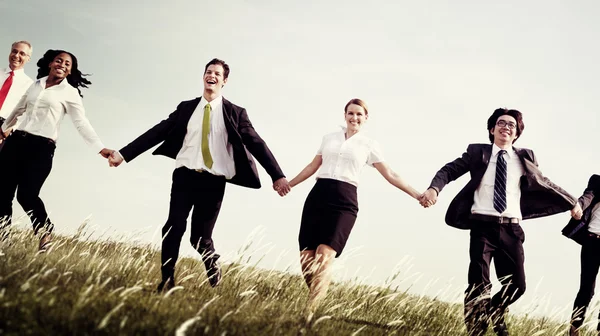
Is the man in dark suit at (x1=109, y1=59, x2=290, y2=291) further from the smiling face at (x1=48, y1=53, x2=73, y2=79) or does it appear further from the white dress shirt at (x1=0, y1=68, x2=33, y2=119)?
the white dress shirt at (x1=0, y1=68, x2=33, y2=119)

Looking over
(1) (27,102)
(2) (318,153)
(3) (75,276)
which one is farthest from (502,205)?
(1) (27,102)

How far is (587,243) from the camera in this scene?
750cm

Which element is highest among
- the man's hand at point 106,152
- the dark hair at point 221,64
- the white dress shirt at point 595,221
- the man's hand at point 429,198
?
the dark hair at point 221,64

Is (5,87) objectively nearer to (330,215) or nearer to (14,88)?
(14,88)

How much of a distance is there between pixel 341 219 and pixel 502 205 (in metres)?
1.82

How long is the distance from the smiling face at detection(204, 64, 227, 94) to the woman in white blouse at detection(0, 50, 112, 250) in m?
1.58

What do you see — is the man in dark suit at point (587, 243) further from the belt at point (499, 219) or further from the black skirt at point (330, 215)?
the black skirt at point (330, 215)

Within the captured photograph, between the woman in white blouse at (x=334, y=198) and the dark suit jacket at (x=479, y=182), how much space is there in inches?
31.0

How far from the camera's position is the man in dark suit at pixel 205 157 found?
5383mm

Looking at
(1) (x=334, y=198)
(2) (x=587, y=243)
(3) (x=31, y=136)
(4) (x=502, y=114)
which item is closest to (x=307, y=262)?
(1) (x=334, y=198)

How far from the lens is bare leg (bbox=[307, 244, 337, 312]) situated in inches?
212

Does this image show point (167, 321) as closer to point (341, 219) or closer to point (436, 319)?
point (341, 219)

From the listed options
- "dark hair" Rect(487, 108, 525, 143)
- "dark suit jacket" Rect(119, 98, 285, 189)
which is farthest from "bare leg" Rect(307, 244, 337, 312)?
"dark hair" Rect(487, 108, 525, 143)

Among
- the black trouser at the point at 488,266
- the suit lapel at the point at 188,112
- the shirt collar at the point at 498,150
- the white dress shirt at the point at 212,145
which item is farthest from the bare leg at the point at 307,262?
the shirt collar at the point at 498,150
